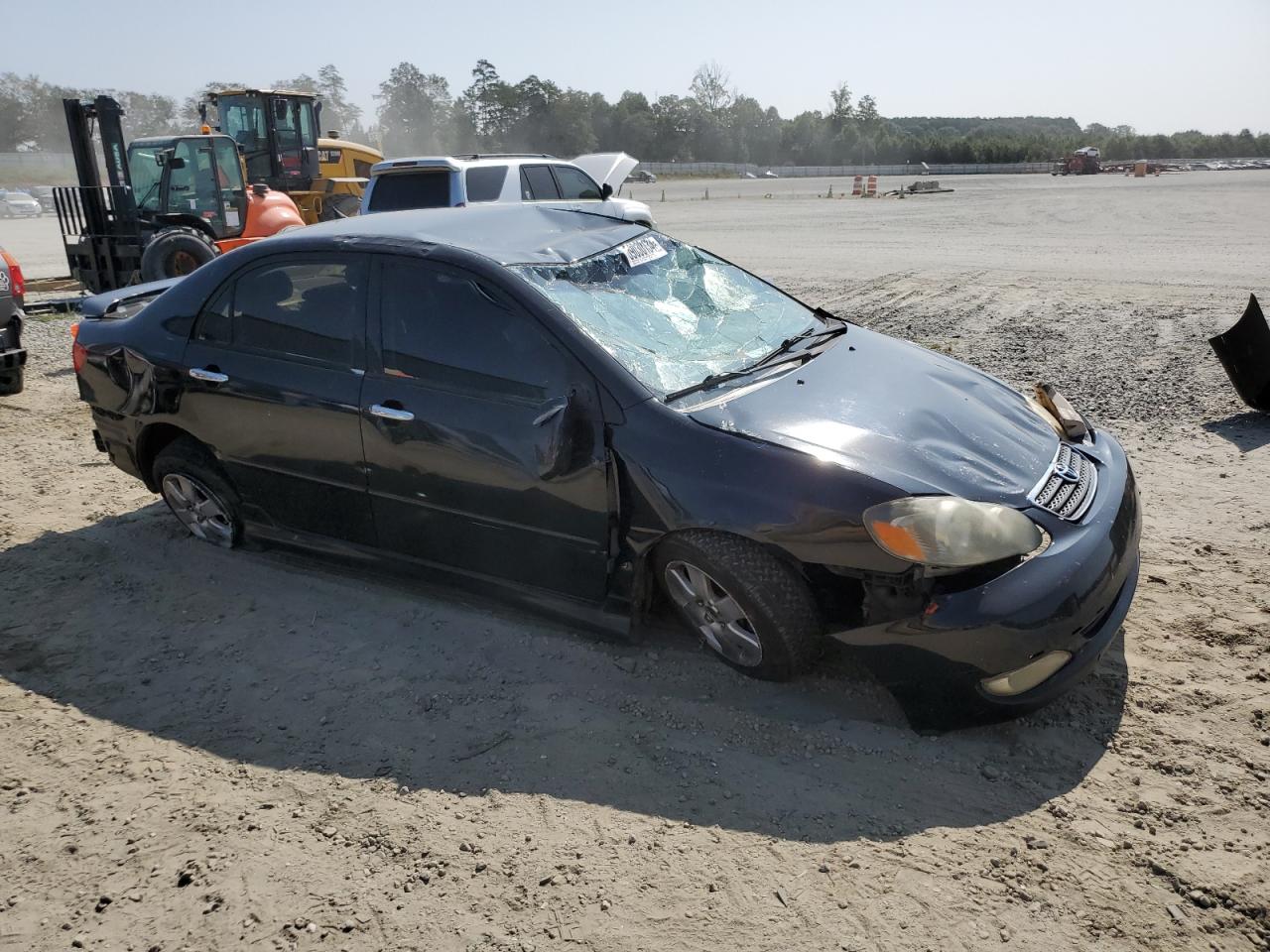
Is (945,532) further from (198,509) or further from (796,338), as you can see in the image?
(198,509)

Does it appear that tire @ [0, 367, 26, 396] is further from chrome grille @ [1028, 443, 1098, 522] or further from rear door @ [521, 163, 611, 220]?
chrome grille @ [1028, 443, 1098, 522]

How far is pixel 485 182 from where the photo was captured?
1153cm

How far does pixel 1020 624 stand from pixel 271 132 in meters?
18.4

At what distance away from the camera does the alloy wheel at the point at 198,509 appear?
4.64 m

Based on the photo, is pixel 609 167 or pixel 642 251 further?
pixel 609 167

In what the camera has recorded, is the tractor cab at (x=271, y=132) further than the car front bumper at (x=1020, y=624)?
Yes

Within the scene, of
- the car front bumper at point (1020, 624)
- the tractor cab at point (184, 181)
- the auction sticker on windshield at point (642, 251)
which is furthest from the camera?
the tractor cab at point (184, 181)

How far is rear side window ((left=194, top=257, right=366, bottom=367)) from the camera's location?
3.91 m

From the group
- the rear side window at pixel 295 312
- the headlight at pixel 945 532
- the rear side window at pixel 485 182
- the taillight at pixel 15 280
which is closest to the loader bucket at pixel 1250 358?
the headlight at pixel 945 532

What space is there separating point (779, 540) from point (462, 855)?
1.41m

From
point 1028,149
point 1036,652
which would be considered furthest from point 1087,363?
point 1028,149

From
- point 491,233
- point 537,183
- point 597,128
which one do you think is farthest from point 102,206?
point 597,128

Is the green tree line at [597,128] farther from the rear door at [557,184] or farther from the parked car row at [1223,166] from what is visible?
the rear door at [557,184]

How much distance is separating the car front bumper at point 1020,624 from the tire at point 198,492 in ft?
10.2
